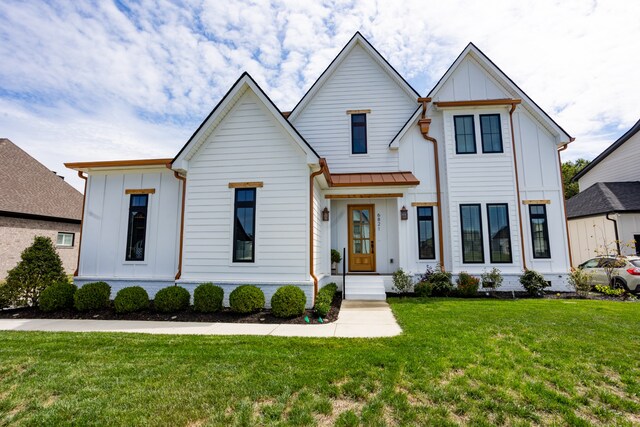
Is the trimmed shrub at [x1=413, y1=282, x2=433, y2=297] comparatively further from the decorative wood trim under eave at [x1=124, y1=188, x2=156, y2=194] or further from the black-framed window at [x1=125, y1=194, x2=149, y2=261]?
the decorative wood trim under eave at [x1=124, y1=188, x2=156, y2=194]

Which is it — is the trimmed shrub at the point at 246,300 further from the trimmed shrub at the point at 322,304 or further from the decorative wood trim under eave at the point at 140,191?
the decorative wood trim under eave at the point at 140,191

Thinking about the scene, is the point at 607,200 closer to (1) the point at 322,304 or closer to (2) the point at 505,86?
(2) the point at 505,86

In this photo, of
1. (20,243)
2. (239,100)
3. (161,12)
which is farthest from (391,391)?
(20,243)

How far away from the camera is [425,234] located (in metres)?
11.7

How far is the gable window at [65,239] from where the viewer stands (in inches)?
671

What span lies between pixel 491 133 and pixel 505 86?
2167 mm

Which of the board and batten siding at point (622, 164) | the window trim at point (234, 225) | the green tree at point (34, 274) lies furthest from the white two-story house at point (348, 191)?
the board and batten siding at point (622, 164)

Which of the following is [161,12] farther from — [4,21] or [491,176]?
[491,176]

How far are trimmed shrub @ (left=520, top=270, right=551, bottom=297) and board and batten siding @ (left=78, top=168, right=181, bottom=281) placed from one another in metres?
11.7

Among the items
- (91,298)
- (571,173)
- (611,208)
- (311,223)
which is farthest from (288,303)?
(571,173)

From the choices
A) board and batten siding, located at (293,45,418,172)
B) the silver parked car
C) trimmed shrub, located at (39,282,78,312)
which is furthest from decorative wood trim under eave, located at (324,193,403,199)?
trimmed shrub, located at (39,282,78,312)

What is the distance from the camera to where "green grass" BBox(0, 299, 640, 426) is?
Answer: 3201mm

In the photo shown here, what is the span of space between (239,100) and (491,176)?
9.46m

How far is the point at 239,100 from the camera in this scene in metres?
9.30
